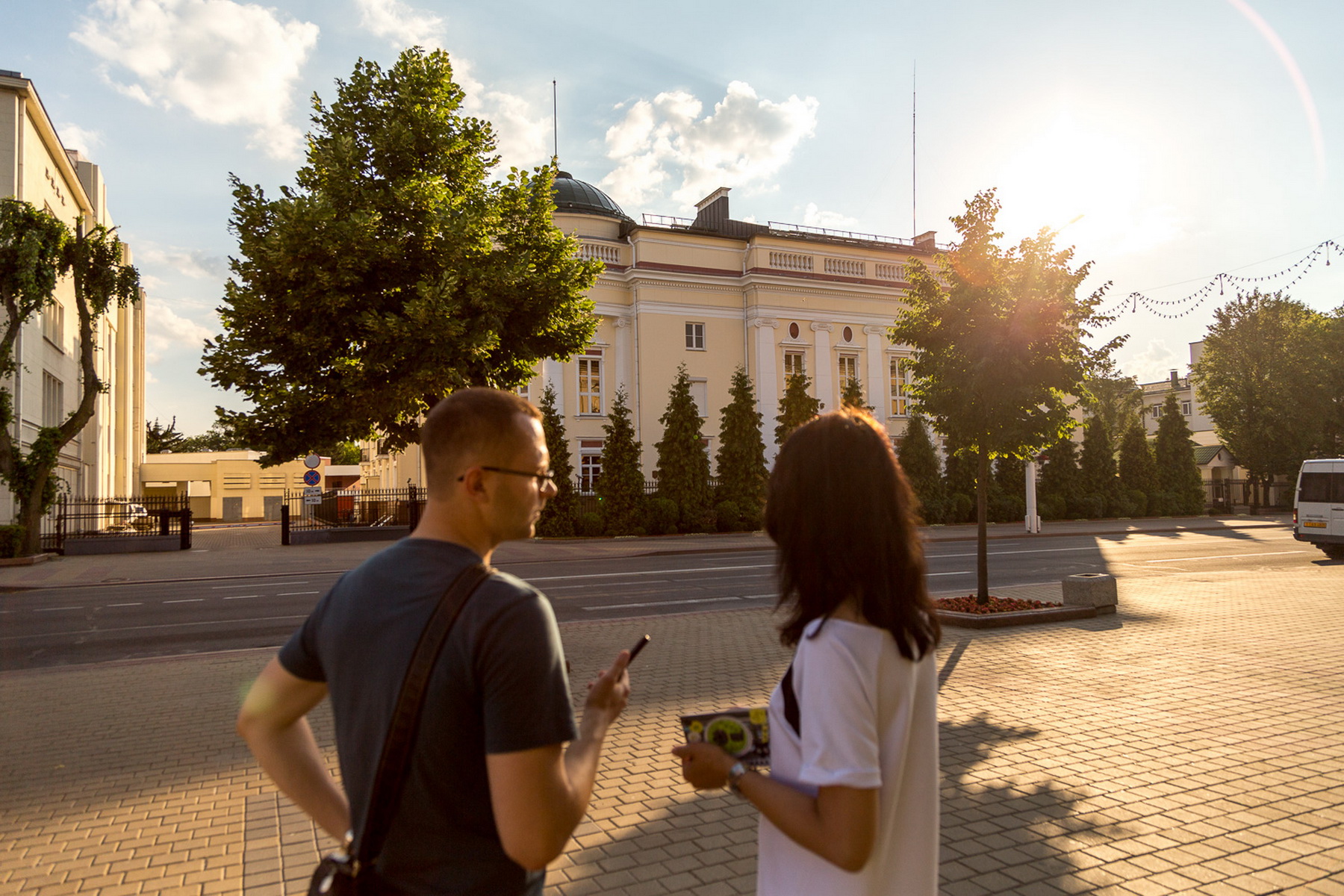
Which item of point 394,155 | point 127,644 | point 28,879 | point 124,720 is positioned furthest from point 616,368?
point 28,879

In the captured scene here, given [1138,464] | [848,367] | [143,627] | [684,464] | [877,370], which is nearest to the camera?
[143,627]

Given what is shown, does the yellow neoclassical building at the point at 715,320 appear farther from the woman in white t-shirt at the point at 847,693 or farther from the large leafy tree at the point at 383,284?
the woman in white t-shirt at the point at 847,693

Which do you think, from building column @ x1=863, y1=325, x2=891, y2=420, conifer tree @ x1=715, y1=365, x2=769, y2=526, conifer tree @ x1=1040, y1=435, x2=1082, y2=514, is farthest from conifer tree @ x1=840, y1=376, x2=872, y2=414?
conifer tree @ x1=1040, y1=435, x2=1082, y2=514

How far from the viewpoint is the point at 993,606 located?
36.6ft

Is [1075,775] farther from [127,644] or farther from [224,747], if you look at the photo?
[127,644]

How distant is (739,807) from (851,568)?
3.55 metres

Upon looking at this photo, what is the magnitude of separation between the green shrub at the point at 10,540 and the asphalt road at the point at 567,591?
6705 mm

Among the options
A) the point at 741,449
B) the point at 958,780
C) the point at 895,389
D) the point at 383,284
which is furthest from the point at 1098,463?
the point at 958,780

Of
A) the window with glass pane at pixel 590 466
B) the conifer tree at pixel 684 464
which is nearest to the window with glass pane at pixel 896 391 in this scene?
the conifer tree at pixel 684 464

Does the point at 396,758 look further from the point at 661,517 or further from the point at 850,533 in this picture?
the point at 661,517

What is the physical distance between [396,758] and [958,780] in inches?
172

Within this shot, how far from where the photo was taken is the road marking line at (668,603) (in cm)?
1326

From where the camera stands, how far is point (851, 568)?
5.62 ft

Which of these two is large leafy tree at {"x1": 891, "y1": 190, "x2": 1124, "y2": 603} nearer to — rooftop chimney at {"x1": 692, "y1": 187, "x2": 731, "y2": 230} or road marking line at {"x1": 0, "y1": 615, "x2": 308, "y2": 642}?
road marking line at {"x1": 0, "y1": 615, "x2": 308, "y2": 642}
